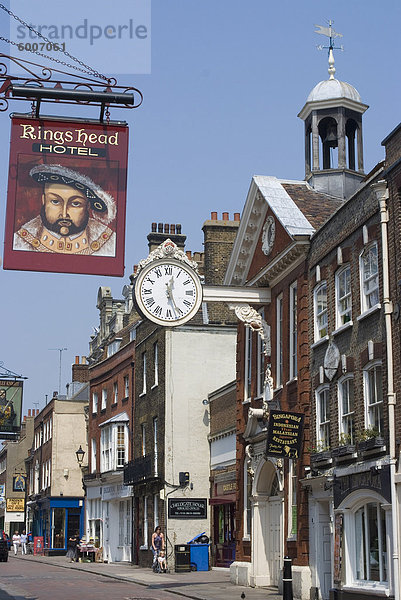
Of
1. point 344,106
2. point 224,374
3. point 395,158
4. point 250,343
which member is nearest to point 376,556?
point 395,158

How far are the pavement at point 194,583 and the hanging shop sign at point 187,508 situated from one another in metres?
2.17

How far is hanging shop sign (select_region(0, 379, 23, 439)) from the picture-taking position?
162 feet

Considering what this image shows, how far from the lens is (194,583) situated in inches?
1106

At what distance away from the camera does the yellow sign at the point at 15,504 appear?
8200 cm

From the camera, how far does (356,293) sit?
21547mm

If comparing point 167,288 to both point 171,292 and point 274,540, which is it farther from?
point 274,540

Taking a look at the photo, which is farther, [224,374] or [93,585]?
[224,374]

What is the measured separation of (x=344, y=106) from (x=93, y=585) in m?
16.5

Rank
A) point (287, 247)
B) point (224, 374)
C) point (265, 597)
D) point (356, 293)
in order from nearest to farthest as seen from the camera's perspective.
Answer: point (356, 293)
point (265, 597)
point (287, 247)
point (224, 374)

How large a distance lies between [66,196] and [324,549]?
12.0 metres

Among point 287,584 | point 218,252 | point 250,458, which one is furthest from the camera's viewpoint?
point 218,252

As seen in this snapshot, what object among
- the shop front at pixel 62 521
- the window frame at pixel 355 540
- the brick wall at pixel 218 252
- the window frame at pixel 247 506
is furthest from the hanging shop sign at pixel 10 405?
the window frame at pixel 355 540

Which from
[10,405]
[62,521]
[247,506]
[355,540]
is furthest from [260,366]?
[62,521]

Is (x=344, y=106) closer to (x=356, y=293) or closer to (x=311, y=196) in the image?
(x=311, y=196)
